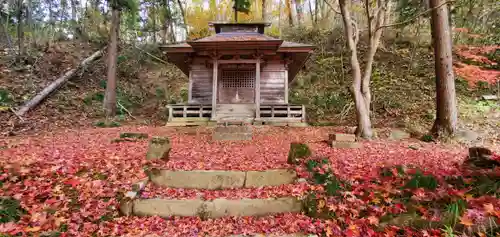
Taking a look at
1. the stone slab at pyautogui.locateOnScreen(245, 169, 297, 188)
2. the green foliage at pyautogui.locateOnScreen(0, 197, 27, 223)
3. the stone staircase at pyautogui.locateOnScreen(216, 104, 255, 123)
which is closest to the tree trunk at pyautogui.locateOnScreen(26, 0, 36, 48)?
the stone staircase at pyautogui.locateOnScreen(216, 104, 255, 123)

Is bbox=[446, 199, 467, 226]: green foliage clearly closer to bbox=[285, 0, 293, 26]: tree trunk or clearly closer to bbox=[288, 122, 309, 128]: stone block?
bbox=[288, 122, 309, 128]: stone block

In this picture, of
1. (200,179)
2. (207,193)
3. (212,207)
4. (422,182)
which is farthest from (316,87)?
(212,207)

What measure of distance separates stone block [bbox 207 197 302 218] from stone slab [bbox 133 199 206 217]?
0.79 ft

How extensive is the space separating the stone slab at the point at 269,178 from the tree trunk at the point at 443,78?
6.65 meters

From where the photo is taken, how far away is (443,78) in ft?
28.3

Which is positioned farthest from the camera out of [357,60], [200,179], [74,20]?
[74,20]

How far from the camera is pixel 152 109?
60.0ft

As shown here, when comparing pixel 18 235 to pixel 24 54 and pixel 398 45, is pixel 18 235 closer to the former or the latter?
pixel 24 54

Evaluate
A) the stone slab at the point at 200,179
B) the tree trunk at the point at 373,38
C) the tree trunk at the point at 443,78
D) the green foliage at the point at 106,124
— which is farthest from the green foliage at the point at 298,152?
the green foliage at the point at 106,124

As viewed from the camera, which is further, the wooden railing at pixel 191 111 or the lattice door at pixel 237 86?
the lattice door at pixel 237 86

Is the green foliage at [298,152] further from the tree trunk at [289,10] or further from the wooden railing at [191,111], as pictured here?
the tree trunk at [289,10]

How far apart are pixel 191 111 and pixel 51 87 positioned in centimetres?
843

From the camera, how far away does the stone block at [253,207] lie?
3906 millimetres

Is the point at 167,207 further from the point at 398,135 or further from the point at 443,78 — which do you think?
the point at 443,78
